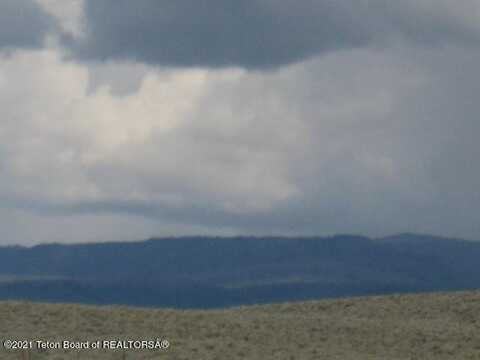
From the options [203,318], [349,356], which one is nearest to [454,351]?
[349,356]

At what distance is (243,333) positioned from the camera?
229 ft

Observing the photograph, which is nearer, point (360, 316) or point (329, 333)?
point (329, 333)

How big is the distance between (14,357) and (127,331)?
9015 millimetres

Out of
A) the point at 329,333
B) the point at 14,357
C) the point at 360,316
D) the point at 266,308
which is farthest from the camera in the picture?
the point at 266,308

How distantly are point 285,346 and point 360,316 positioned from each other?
743 inches

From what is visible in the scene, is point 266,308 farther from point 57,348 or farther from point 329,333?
point 57,348

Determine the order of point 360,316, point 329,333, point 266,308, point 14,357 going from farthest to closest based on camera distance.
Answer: point 266,308, point 360,316, point 329,333, point 14,357

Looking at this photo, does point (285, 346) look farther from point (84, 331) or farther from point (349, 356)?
point (84, 331)

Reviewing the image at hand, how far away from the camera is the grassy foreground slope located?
64.0 meters

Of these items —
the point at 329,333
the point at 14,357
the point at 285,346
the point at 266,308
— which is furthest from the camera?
the point at 266,308

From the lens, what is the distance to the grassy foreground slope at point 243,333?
A: 2520 inches

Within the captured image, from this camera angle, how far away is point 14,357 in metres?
61.7

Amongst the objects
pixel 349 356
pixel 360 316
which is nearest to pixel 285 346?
pixel 349 356

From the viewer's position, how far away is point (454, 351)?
2640 inches
